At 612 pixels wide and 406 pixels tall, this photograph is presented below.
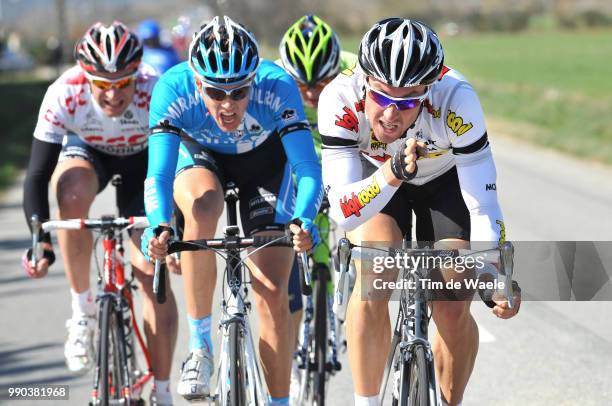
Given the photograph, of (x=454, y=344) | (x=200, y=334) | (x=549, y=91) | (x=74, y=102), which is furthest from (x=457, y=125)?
(x=549, y=91)

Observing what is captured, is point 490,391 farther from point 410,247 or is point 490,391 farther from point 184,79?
point 184,79

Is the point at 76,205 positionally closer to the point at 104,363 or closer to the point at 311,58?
the point at 104,363

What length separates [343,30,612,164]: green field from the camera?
836 inches

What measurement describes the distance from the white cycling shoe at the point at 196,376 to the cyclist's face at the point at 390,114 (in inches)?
53.3

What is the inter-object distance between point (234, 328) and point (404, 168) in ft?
3.77

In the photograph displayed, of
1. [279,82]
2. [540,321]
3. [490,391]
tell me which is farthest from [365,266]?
[540,321]

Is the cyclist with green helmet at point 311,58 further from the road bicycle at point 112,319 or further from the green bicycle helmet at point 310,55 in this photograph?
the road bicycle at point 112,319

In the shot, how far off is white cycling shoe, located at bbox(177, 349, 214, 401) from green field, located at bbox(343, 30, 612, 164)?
A: 12.8 m

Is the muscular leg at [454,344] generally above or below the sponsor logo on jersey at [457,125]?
below

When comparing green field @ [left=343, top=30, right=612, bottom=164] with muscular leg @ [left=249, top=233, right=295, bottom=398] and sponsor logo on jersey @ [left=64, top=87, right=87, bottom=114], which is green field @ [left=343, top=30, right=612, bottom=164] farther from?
muscular leg @ [left=249, top=233, right=295, bottom=398]

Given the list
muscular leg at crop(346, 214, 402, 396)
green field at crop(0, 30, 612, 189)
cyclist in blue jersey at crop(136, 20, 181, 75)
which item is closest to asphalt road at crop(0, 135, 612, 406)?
muscular leg at crop(346, 214, 402, 396)

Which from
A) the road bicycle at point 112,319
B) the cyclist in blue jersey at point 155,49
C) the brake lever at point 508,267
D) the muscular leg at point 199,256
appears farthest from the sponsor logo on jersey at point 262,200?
the cyclist in blue jersey at point 155,49

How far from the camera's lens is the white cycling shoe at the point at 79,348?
5.59 metres

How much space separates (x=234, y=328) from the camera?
4.46 metres
